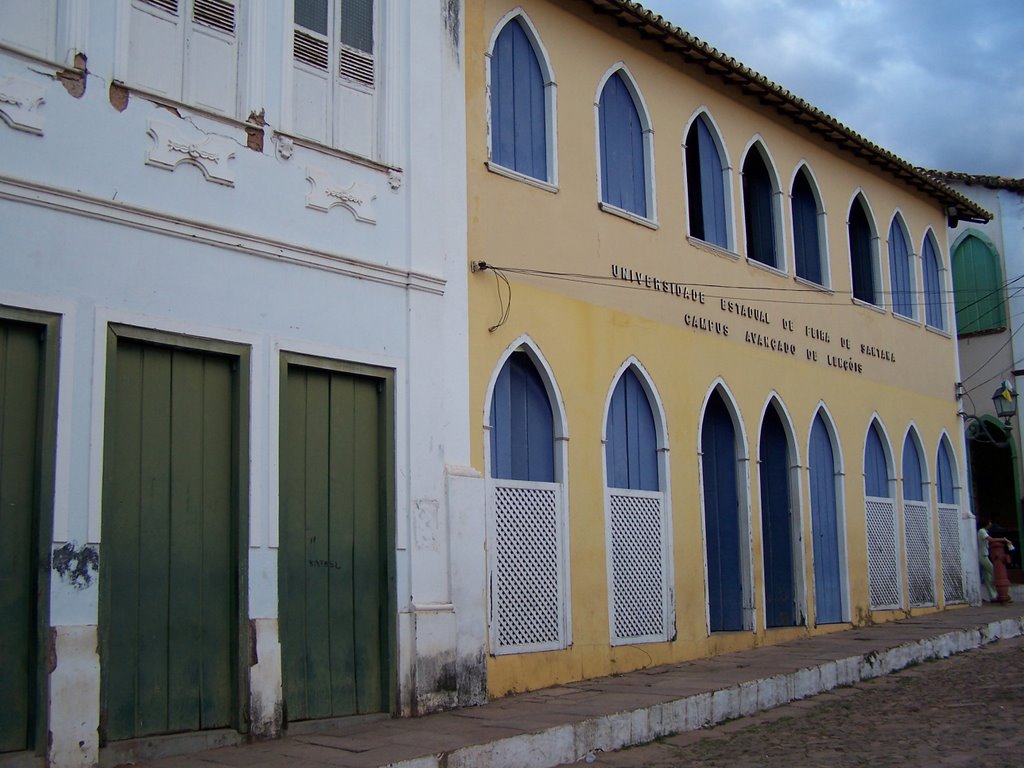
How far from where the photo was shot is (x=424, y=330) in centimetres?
984

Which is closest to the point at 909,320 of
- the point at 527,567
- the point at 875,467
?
the point at 875,467

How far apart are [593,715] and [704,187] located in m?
7.67

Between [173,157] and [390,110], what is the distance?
2276 mm

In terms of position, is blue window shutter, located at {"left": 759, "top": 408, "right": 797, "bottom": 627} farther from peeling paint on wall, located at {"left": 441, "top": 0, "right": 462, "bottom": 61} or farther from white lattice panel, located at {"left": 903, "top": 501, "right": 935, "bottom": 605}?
peeling paint on wall, located at {"left": 441, "top": 0, "right": 462, "bottom": 61}

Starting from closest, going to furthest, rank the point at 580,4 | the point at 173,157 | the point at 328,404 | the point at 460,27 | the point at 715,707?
the point at 173,157, the point at 328,404, the point at 715,707, the point at 460,27, the point at 580,4

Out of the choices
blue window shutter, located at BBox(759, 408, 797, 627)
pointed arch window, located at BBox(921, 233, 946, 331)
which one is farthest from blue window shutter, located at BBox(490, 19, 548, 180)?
pointed arch window, located at BBox(921, 233, 946, 331)

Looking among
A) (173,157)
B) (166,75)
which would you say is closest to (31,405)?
(173,157)

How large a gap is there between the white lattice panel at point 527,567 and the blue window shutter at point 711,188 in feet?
15.3

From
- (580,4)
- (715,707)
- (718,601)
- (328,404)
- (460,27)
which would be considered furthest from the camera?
(718,601)

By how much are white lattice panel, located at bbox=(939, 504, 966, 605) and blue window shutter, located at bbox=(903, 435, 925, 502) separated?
0.63 m

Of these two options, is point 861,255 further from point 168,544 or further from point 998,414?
point 168,544

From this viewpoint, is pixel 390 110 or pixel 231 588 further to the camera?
pixel 390 110

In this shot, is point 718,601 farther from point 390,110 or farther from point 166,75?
point 166,75

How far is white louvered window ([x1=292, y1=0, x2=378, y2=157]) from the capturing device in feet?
30.6
